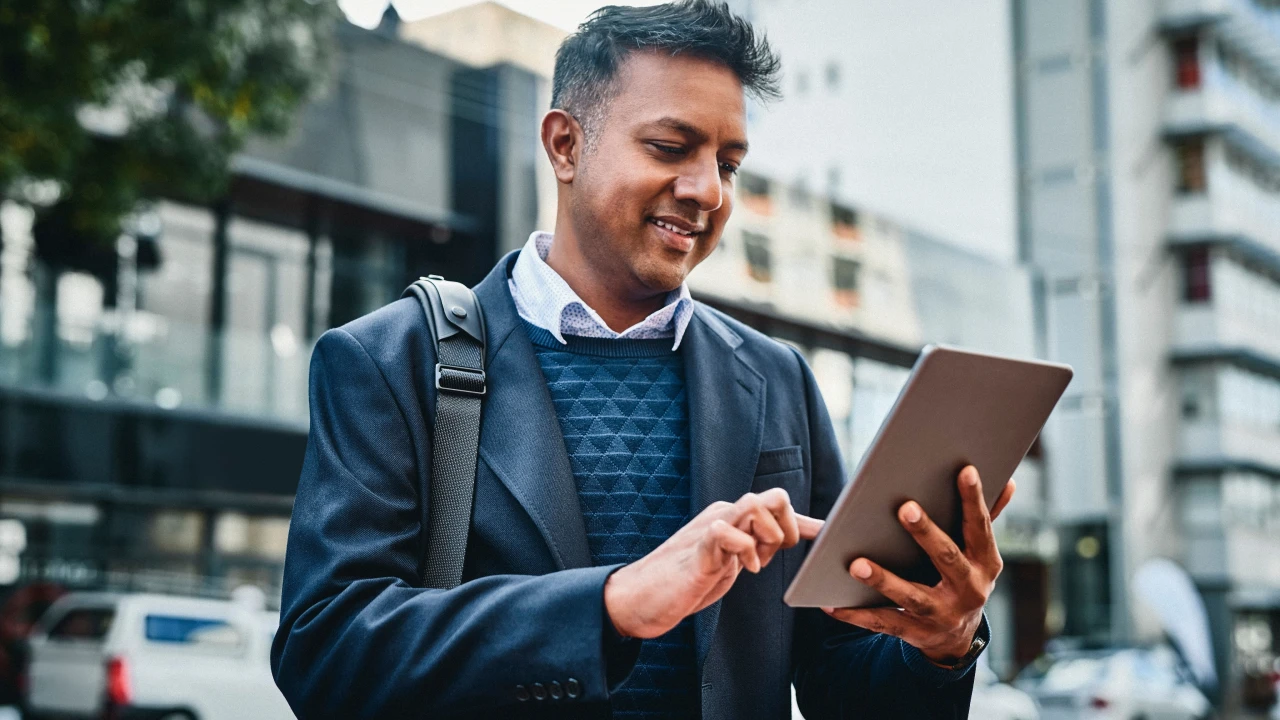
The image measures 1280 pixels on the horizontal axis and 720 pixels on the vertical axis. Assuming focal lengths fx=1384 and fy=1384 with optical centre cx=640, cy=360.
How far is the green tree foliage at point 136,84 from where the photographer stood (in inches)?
326

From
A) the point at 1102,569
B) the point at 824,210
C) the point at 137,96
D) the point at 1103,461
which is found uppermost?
the point at 824,210

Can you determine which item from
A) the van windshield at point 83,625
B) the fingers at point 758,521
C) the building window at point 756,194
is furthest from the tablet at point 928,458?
the building window at point 756,194

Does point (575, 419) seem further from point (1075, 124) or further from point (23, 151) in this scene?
point (1075, 124)

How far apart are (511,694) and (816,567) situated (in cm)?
40

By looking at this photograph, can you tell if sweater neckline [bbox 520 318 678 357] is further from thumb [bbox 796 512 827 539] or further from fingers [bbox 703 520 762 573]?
fingers [bbox 703 520 762 573]

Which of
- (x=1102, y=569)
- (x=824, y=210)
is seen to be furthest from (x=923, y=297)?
(x=1102, y=569)

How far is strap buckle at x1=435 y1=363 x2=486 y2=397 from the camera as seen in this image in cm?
197

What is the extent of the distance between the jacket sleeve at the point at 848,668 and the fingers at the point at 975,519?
23 centimetres

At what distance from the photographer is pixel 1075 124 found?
110 feet

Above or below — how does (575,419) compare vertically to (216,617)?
above

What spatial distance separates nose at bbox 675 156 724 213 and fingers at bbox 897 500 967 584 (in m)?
0.56

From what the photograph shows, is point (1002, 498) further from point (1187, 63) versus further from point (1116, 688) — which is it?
point (1187, 63)

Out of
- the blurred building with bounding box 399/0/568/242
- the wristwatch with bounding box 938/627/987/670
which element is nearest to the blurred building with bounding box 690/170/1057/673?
the blurred building with bounding box 399/0/568/242

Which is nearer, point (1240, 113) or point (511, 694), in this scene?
point (511, 694)
